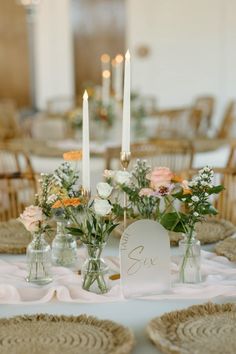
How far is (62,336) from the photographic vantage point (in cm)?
153

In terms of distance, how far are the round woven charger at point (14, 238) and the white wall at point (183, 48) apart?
539 centimetres

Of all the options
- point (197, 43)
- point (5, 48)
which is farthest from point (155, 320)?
point (5, 48)

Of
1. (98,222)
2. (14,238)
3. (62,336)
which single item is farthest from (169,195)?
(14,238)

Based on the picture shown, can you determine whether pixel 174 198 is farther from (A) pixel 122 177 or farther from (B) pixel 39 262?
(B) pixel 39 262

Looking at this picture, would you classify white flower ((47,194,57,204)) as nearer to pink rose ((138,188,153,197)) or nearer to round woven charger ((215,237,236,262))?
pink rose ((138,188,153,197))

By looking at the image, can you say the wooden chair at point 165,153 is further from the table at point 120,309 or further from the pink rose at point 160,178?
the table at point 120,309

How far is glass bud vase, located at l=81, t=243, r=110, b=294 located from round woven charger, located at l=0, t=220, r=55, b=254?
43 centimetres

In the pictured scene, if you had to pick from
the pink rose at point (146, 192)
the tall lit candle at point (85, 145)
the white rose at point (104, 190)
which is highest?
the tall lit candle at point (85, 145)

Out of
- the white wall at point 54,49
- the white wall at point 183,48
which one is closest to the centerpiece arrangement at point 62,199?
the white wall at point 183,48

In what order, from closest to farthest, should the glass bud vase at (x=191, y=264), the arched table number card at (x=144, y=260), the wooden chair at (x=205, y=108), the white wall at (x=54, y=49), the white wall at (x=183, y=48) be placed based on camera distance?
the arched table number card at (x=144, y=260) → the glass bud vase at (x=191, y=264) → the wooden chair at (x=205, y=108) → the white wall at (x=183, y=48) → the white wall at (x=54, y=49)

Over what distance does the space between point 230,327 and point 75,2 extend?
699cm

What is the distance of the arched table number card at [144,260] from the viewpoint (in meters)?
1.76

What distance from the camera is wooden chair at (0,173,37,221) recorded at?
2.91 meters

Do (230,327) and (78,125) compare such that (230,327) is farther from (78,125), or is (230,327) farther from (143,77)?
(143,77)
